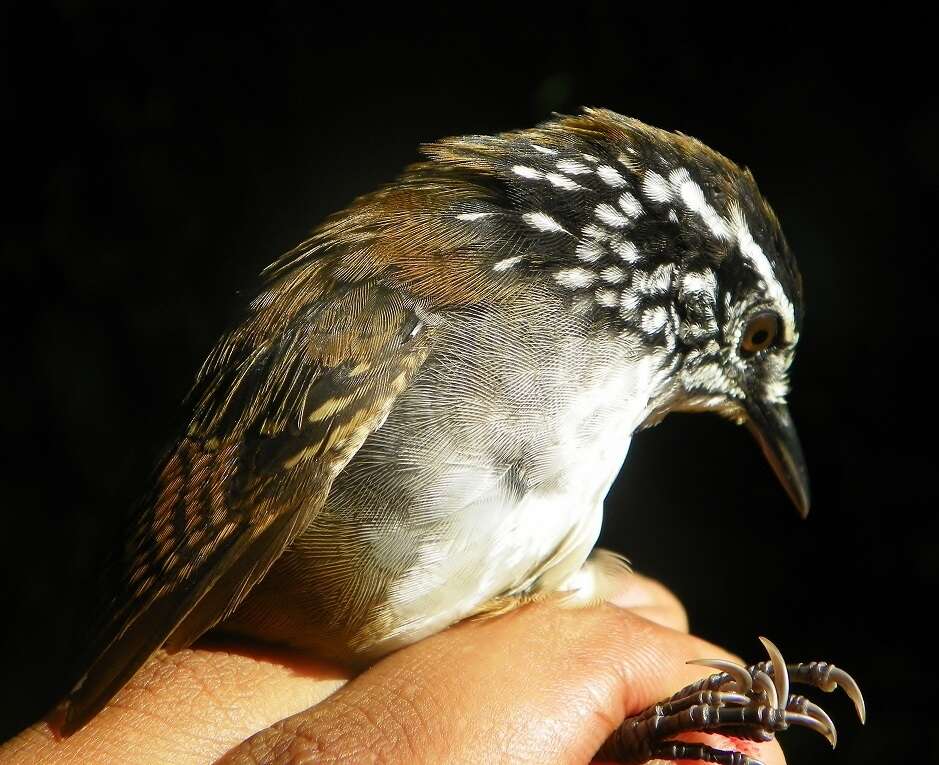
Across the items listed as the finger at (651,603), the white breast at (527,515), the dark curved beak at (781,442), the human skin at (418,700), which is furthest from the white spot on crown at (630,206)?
the finger at (651,603)

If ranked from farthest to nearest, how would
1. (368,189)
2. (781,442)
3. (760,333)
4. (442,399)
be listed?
(368,189) → (781,442) → (760,333) → (442,399)

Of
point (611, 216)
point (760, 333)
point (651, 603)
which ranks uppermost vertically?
point (611, 216)

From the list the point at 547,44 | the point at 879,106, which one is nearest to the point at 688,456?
the point at 879,106

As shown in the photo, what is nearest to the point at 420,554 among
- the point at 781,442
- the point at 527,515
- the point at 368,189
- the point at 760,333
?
the point at 527,515

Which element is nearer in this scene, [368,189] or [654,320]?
[654,320]

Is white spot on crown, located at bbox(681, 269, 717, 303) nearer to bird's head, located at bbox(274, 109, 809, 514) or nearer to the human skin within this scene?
bird's head, located at bbox(274, 109, 809, 514)

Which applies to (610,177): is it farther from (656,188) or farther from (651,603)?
(651,603)

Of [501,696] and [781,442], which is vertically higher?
[781,442]
